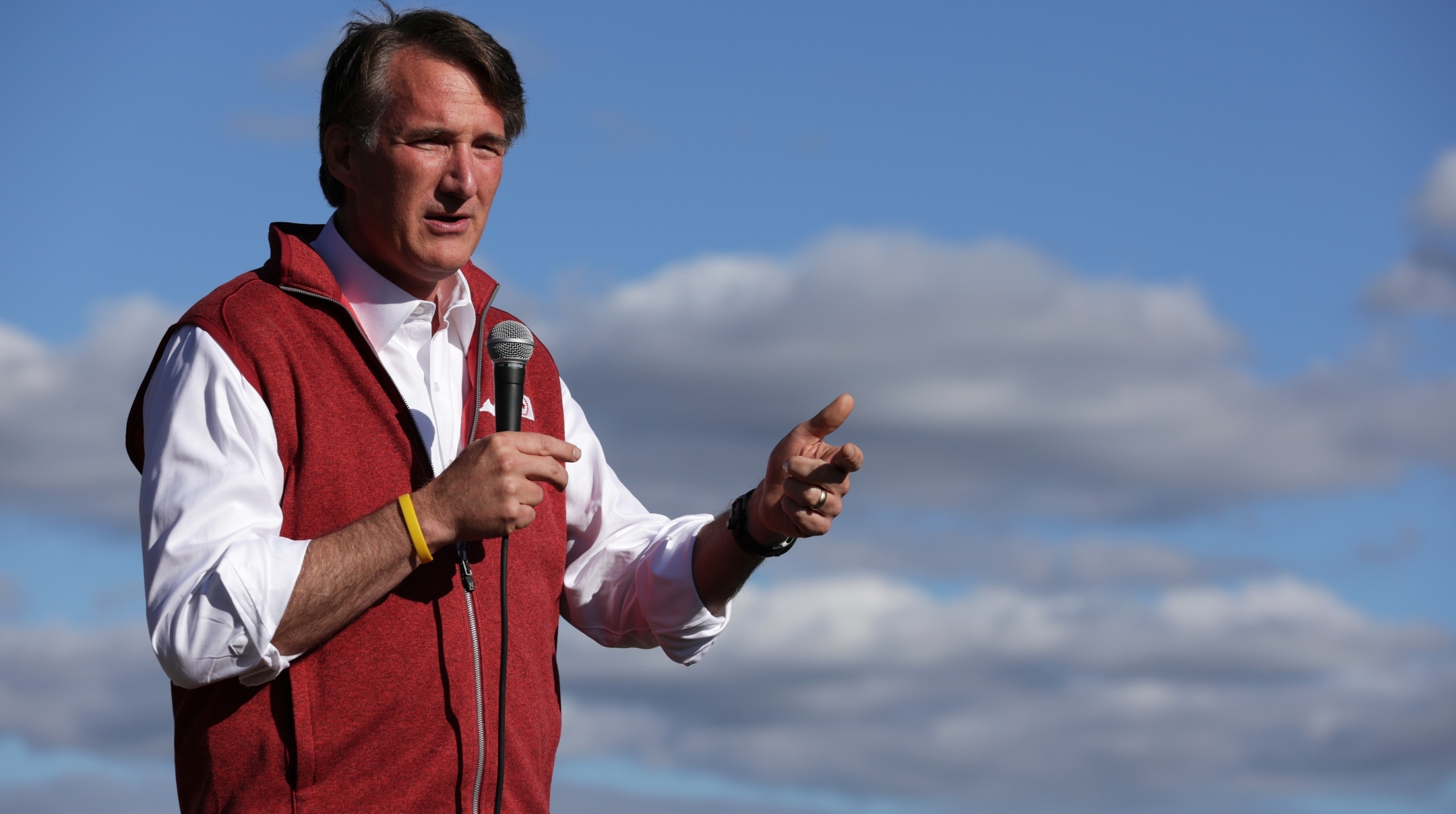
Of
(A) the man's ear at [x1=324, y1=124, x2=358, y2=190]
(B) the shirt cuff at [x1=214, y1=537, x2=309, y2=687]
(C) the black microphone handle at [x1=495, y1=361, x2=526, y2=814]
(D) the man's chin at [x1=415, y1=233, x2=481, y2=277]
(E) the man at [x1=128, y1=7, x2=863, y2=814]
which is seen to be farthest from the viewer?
(A) the man's ear at [x1=324, y1=124, x2=358, y2=190]

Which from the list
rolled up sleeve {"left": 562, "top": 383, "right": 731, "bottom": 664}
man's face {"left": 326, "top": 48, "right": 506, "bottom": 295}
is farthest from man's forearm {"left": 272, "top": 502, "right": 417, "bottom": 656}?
rolled up sleeve {"left": 562, "top": 383, "right": 731, "bottom": 664}

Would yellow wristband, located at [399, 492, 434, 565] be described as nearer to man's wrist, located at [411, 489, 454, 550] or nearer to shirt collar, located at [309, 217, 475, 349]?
man's wrist, located at [411, 489, 454, 550]

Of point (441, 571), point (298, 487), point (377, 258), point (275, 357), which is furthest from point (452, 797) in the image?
point (377, 258)

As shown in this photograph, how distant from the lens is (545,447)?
10.3 feet

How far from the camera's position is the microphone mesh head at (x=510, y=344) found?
3359mm

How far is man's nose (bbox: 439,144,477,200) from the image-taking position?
11.8ft

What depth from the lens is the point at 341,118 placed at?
3768 millimetres

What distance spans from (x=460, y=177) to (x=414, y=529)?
100cm

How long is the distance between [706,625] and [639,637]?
0.22 m

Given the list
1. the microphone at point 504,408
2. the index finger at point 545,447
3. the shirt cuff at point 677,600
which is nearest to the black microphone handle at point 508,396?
the microphone at point 504,408

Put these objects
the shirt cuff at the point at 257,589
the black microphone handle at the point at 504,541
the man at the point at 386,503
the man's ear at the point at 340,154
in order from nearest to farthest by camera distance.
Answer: the shirt cuff at the point at 257,589
the man at the point at 386,503
the black microphone handle at the point at 504,541
the man's ear at the point at 340,154

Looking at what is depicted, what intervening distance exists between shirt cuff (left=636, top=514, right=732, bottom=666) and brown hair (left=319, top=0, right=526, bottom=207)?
1.17 m

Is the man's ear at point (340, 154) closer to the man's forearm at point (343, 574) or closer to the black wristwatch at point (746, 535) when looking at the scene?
the man's forearm at point (343, 574)

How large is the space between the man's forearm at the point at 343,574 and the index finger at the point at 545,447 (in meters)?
0.29
